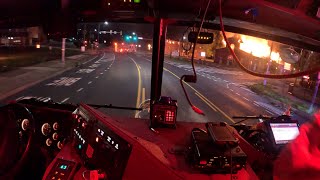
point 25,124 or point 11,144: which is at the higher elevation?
point 25,124

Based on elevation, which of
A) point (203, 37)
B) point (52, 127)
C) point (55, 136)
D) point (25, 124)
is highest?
point (203, 37)

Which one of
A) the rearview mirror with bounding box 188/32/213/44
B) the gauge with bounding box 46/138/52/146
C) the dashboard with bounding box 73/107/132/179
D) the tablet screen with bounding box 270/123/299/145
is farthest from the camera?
the rearview mirror with bounding box 188/32/213/44

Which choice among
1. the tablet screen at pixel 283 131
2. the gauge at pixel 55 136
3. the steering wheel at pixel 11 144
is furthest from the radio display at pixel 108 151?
the tablet screen at pixel 283 131

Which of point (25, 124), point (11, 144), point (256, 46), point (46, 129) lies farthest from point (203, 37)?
point (256, 46)

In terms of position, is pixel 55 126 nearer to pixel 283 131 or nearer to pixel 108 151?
pixel 108 151

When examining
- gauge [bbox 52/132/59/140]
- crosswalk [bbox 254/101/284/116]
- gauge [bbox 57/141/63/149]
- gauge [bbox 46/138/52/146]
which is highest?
gauge [bbox 52/132/59/140]

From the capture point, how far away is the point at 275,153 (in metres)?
3.78

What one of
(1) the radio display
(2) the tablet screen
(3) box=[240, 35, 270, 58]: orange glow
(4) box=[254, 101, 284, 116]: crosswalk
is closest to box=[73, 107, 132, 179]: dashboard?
(1) the radio display

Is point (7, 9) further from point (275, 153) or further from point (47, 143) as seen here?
point (275, 153)

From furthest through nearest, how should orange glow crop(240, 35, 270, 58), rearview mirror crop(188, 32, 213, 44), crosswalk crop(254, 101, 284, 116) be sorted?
orange glow crop(240, 35, 270, 58)
crosswalk crop(254, 101, 284, 116)
rearview mirror crop(188, 32, 213, 44)

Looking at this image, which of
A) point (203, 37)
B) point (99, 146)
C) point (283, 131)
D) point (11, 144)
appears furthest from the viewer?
point (203, 37)

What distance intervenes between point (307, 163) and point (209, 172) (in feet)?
5.09

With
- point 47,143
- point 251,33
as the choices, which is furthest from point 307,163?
point 251,33

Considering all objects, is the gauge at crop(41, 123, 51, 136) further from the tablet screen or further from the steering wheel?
the tablet screen
